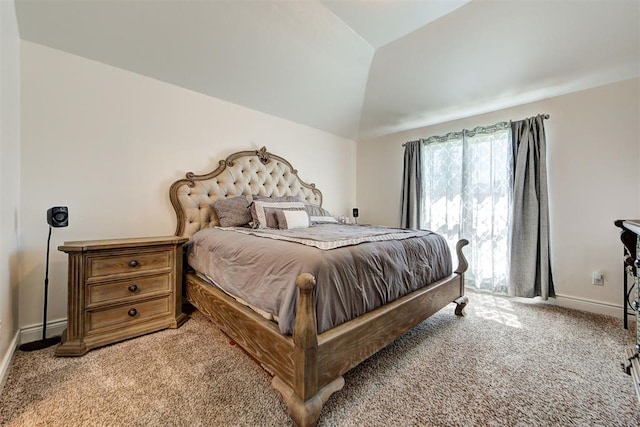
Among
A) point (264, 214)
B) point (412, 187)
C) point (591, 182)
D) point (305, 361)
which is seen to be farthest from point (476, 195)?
point (305, 361)

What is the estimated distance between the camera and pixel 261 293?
4.59 feet

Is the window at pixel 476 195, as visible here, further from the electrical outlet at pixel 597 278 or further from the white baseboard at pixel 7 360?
the white baseboard at pixel 7 360

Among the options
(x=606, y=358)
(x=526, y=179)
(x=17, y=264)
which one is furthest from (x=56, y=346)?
(x=526, y=179)

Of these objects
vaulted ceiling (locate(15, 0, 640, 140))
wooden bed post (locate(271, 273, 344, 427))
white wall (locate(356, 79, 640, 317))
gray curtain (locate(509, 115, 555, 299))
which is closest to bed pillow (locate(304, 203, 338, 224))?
vaulted ceiling (locate(15, 0, 640, 140))

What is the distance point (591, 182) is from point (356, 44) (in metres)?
2.80

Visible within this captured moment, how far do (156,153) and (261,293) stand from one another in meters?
1.97

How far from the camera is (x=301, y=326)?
1.06 m

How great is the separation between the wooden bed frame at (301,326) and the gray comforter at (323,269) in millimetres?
68

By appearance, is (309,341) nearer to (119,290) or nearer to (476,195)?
(119,290)

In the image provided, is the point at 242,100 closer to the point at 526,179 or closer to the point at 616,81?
the point at 526,179

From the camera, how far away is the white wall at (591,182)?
2.35m

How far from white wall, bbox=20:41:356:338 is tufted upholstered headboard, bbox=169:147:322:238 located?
122 mm

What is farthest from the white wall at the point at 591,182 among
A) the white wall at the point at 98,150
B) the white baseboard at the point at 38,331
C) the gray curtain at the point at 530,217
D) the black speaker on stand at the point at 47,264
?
the white baseboard at the point at 38,331

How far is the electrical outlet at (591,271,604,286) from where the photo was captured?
2451mm
